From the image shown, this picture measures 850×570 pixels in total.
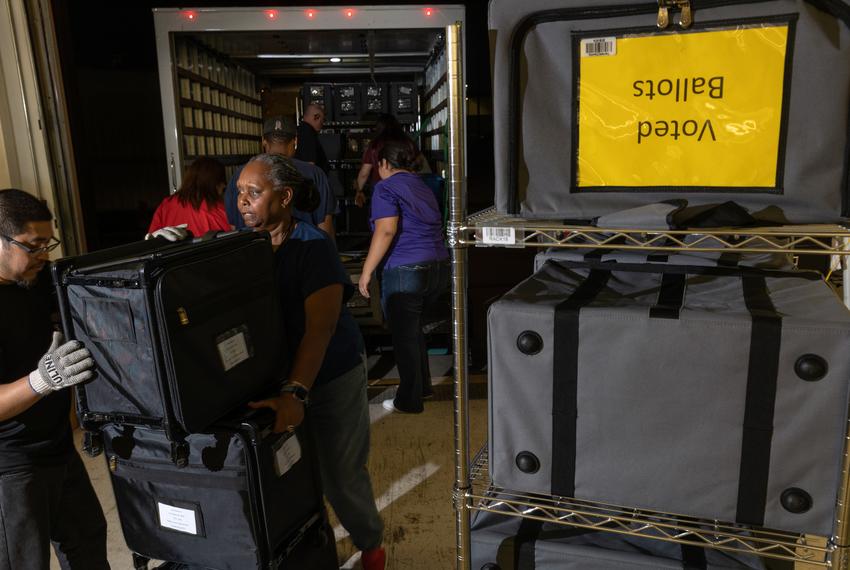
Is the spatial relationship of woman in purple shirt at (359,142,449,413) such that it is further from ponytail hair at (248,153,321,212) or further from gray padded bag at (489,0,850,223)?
gray padded bag at (489,0,850,223)

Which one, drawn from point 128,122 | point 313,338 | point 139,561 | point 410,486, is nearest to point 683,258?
point 313,338

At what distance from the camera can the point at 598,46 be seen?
3.94 feet

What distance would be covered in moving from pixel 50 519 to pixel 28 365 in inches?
20.1

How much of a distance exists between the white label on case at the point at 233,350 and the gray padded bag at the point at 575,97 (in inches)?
26.3

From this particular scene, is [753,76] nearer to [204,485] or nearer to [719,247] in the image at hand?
[719,247]

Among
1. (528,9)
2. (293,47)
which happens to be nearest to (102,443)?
(528,9)

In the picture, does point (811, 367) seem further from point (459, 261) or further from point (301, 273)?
point (301, 273)

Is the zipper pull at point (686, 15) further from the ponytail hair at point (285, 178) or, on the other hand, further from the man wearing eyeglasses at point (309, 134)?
the man wearing eyeglasses at point (309, 134)

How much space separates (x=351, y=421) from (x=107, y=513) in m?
1.51

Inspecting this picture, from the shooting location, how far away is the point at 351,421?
201 centimetres

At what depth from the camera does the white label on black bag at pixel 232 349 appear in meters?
1.41

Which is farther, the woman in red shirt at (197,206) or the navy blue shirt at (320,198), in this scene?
the woman in red shirt at (197,206)

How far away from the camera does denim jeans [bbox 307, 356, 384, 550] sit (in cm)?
197

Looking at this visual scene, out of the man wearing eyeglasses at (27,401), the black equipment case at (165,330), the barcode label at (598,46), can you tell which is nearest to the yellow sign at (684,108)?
the barcode label at (598,46)
